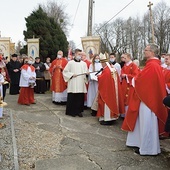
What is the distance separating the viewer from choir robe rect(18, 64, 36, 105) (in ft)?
29.8

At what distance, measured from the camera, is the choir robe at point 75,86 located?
7672 mm

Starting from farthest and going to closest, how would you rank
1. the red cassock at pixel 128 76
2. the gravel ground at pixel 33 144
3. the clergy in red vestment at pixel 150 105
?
the red cassock at pixel 128 76 → the clergy in red vestment at pixel 150 105 → the gravel ground at pixel 33 144

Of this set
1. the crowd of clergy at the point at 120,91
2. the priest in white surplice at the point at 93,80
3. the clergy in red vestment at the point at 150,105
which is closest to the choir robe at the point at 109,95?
the crowd of clergy at the point at 120,91

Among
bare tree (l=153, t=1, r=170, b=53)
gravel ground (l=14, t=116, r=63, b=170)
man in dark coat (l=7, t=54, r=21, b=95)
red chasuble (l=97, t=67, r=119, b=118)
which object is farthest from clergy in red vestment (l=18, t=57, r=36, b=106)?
bare tree (l=153, t=1, r=170, b=53)

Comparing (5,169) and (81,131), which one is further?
(81,131)

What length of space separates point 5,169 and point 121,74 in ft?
15.9

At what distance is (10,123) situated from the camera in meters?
6.28

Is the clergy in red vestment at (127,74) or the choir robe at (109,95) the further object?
the clergy in red vestment at (127,74)

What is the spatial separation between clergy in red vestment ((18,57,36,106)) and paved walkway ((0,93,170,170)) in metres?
2.10

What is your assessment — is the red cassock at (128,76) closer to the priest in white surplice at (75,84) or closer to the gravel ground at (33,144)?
the priest in white surplice at (75,84)

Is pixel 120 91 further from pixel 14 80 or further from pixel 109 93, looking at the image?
pixel 14 80

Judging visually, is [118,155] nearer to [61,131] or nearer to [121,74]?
[61,131]

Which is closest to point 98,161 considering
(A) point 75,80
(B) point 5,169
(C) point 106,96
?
(B) point 5,169

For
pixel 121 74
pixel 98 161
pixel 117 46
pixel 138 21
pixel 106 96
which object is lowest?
pixel 98 161
